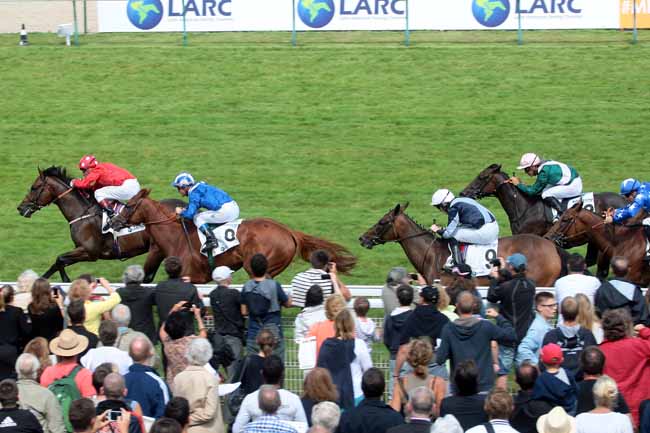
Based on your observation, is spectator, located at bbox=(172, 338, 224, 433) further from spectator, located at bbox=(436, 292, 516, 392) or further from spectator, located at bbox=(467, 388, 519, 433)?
spectator, located at bbox=(467, 388, 519, 433)

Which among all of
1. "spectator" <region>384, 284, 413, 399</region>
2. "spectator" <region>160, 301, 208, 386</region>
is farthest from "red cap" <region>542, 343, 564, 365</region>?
"spectator" <region>160, 301, 208, 386</region>

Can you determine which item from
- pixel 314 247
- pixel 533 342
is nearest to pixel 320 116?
pixel 314 247

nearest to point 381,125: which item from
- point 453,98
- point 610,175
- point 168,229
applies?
point 453,98

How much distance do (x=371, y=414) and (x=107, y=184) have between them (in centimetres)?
807

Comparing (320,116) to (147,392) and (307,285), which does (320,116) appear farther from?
(147,392)

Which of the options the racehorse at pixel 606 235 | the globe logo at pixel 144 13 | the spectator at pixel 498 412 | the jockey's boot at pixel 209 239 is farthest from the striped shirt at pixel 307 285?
the globe logo at pixel 144 13

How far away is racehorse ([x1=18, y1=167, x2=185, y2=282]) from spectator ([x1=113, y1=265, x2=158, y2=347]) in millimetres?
3818

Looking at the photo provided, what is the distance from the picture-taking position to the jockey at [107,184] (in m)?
14.6

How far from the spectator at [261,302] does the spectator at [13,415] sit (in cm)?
286

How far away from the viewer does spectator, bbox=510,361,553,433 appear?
7.75 metres

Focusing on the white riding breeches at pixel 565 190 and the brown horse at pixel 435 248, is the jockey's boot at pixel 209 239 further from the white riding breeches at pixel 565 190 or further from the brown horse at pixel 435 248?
the white riding breeches at pixel 565 190

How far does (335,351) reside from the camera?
27.7ft

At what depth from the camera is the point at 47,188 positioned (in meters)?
15.1

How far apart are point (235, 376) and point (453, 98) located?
1463cm
